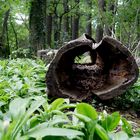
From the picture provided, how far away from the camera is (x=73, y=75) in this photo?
172 inches

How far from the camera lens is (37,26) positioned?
11.7m

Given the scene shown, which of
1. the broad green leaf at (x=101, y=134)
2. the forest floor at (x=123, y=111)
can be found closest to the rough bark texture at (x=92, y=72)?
the forest floor at (x=123, y=111)

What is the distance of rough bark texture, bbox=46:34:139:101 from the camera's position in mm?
3812

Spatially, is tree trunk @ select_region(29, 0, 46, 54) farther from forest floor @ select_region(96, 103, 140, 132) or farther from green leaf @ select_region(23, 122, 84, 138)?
green leaf @ select_region(23, 122, 84, 138)

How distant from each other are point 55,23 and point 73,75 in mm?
20618

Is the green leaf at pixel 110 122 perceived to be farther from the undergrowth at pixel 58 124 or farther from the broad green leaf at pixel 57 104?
the broad green leaf at pixel 57 104

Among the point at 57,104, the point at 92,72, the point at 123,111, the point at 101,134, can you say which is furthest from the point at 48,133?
the point at 92,72

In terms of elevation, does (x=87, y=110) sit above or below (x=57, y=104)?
above

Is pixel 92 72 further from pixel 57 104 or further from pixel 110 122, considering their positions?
pixel 110 122

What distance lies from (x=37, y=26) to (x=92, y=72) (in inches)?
296

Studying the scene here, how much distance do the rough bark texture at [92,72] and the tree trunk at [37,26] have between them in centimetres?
714

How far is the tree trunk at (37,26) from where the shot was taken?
1159 cm

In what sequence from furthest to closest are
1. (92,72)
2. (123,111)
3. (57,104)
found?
(92,72) < (123,111) < (57,104)

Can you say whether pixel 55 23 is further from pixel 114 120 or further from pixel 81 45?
pixel 114 120
